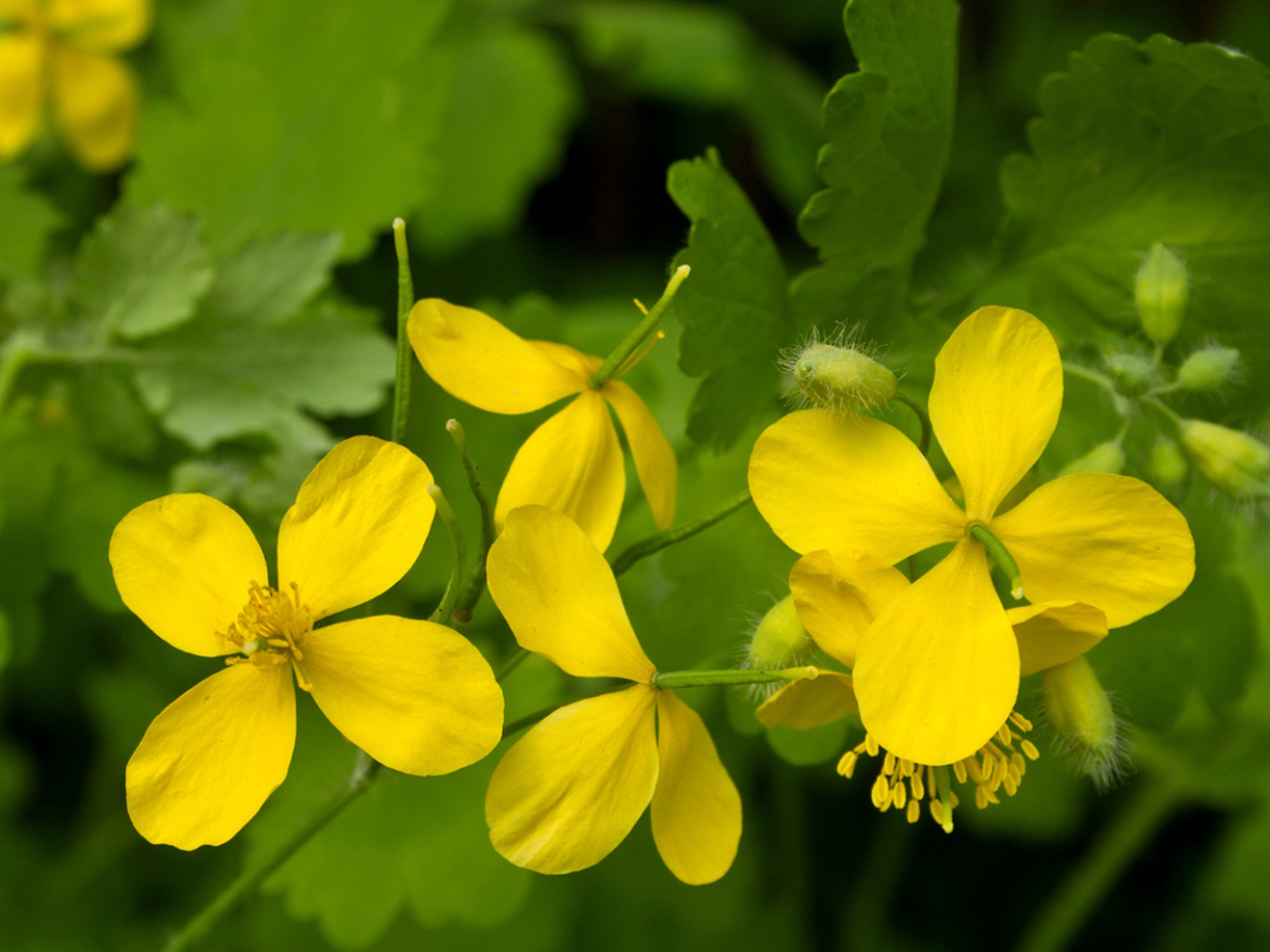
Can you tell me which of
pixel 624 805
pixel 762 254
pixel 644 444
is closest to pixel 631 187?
pixel 762 254

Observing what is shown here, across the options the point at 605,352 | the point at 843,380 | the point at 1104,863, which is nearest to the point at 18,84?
the point at 605,352

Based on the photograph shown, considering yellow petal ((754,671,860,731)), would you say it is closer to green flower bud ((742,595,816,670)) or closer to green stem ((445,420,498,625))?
green flower bud ((742,595,816,670))

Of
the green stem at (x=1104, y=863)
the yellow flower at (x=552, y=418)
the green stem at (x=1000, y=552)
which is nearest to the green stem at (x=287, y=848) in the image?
the yellow flower at (x=552, y=418)

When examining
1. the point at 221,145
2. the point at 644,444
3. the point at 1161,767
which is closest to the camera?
the point at 644,444

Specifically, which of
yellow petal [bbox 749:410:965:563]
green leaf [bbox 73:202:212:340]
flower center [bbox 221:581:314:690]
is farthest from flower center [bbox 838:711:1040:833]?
green leaf [bbox 73:202:212:340]

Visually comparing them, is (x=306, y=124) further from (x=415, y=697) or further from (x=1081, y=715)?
(x=1081, y=715)

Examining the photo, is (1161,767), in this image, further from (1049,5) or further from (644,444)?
(1049,5)
